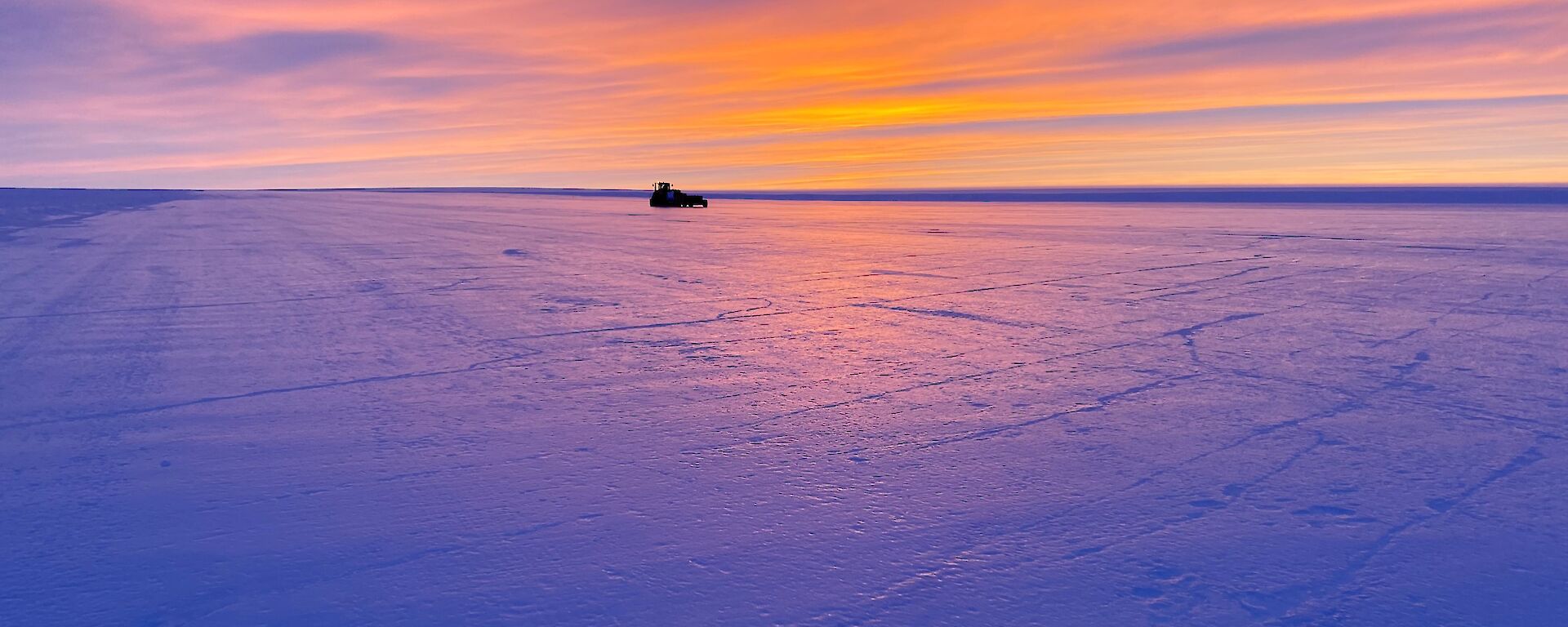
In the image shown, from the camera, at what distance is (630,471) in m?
4.09

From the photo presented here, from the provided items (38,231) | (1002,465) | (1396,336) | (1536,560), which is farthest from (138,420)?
(38,231)

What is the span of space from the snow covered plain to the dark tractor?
1417 inches

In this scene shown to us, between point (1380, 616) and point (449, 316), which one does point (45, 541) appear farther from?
point (449, 316)

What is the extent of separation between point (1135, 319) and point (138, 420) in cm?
731

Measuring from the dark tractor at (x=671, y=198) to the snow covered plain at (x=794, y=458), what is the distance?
35981 millimetres

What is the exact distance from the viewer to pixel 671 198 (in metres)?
45.8

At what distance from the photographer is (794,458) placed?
4.27 m

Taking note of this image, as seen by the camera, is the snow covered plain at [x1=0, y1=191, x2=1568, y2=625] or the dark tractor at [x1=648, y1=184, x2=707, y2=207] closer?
the snow covered plain at [x1=0, y1=191, x2=1568, y2=625]

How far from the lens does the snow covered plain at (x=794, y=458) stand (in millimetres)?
2963

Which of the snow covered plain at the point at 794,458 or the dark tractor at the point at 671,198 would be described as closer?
the snow covered plain at the point at 794,458

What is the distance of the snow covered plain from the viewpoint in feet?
9.72

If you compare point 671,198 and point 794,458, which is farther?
point 671,198

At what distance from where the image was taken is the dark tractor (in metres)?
45.5

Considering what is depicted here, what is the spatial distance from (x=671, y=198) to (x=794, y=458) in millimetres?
42379
